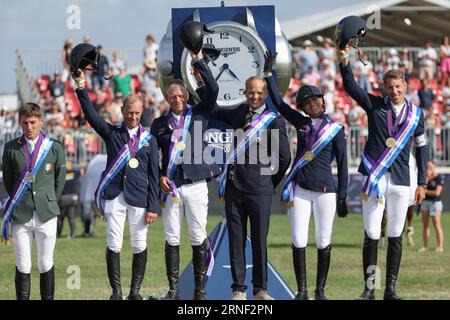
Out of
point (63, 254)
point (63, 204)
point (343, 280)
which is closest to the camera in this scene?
point (343, 280)

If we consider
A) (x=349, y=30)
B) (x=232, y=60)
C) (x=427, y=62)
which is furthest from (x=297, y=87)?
(x=349, y=30)

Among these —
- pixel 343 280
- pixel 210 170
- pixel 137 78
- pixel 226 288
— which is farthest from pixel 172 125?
pixel 137 78

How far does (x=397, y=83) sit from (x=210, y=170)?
6.06 feet

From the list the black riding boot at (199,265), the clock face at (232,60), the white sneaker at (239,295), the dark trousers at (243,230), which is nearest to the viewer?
the white sneaker at (239,295)

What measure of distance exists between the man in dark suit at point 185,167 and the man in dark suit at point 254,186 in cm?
34

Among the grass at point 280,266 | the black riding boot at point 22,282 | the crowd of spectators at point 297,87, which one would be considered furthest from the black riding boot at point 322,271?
the crowd of spectators at point 297,87

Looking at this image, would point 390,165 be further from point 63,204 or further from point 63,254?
point 63,204

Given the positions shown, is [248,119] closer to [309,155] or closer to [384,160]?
[309,155]

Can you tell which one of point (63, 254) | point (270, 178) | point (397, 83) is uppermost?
point (397, 83)

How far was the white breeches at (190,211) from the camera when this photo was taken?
9.95 metres

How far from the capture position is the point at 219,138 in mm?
10688

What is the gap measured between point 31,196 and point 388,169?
3.17 metres

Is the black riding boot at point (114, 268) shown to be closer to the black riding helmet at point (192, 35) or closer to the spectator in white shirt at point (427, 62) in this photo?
the black riding helmet at point (192, 35)

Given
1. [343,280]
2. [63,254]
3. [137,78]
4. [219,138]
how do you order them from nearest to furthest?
1. [219,138]
2. [343,280]
3. [63,254]
4. [137,78]
